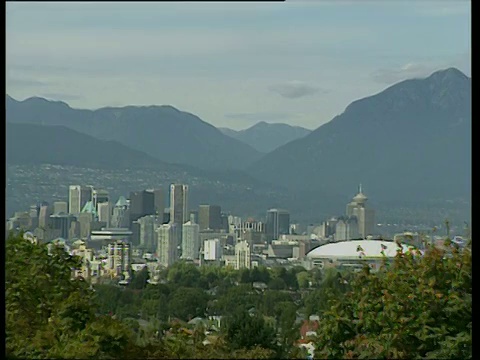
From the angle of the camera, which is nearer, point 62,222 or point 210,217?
point 210,217

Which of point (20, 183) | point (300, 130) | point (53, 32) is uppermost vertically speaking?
point (53, 32)

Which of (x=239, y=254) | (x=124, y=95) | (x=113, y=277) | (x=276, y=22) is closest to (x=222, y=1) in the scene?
(x=276, y=22)

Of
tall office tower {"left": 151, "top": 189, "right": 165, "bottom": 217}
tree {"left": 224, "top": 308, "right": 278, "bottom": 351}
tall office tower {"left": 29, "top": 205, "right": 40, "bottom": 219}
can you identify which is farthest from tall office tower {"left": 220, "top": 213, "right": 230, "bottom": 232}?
tall office tower {"left": 29, "top": 205, "right": 40, "bottom": 219}

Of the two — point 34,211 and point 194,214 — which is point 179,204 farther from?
point 34,211

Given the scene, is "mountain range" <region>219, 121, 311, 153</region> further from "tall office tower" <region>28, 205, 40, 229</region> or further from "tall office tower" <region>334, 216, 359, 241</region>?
"tall office tower" <region>28, 205, 40, 229</region>

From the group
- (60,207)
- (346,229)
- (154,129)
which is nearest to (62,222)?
(60,207)

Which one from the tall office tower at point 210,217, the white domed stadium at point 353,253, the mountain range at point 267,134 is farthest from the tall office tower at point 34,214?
the white domed stadium at point 353,253

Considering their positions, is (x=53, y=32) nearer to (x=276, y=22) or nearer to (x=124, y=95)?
(x=124, y=95)
